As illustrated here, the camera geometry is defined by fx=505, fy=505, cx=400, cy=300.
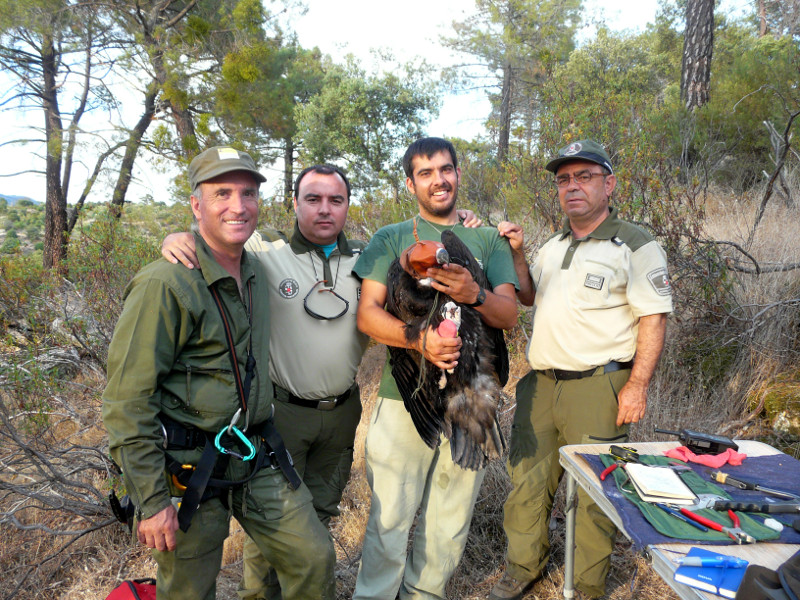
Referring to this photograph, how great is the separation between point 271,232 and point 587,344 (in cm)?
211

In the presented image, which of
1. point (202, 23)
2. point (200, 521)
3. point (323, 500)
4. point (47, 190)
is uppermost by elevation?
point (202, 23)

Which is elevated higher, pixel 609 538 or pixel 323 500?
pixel 323 500

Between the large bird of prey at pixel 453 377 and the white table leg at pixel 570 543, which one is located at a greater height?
the large bird of prey at pixel 453 377

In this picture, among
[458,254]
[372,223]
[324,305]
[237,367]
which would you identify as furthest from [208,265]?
[372,223]

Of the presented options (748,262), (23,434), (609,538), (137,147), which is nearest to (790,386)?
(748,262)

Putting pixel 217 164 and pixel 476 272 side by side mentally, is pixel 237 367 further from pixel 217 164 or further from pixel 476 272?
pixel 476 272

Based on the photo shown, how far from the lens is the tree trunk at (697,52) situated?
26.1ft

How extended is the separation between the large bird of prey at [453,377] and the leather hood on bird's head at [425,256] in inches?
5.9

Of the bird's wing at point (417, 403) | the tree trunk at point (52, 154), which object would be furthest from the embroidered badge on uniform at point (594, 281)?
the tree trunk at point (52, 154)

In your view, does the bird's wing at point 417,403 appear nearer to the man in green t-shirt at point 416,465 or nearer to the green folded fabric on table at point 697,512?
the man in green t-shirt at point 416,465

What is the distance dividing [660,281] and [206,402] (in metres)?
2.57

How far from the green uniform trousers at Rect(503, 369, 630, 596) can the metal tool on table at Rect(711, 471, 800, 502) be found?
777mm

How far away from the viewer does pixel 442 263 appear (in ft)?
6.93

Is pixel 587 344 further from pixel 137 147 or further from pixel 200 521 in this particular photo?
pixel 137 147
